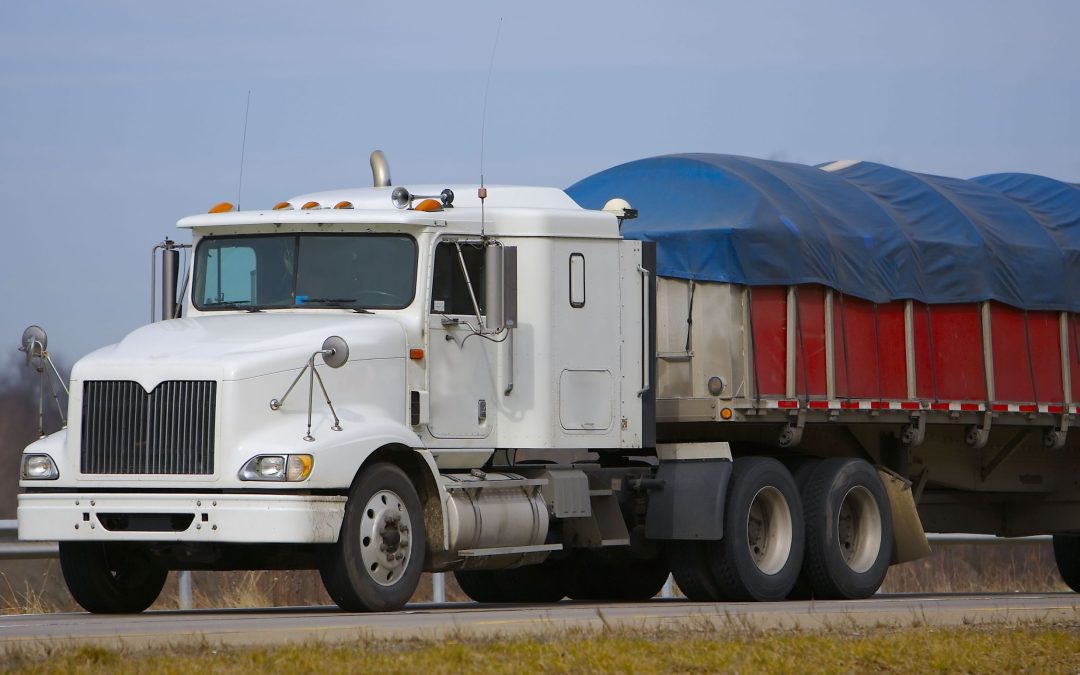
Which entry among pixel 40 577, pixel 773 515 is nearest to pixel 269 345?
pixel 773 515

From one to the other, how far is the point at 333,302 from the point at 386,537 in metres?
2.04

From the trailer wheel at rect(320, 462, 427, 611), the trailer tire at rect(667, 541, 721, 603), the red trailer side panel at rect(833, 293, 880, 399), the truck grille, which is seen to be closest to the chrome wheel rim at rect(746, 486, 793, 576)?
the trailer tire at rect(667, 541, 721, 603)

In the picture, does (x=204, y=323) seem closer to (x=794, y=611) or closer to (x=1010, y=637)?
(x=794, y=611)

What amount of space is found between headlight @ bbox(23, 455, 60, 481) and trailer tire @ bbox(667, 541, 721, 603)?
577 cm

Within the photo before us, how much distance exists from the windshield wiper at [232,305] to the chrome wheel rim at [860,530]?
585 cm

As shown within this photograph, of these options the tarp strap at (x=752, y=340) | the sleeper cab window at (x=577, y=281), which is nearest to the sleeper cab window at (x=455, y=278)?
the sleeper cab window at (x=577, y=281)

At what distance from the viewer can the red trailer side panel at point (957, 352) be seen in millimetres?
18609

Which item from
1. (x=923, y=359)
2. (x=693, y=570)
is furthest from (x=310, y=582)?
(x=923, y=359)

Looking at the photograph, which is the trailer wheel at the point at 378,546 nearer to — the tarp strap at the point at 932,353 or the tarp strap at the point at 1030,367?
the tarp strap at the point at 932,353

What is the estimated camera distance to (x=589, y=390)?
16.3 m

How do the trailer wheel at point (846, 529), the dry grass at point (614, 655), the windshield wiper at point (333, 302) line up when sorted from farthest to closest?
1. the trailer wheel at point (846, 529)
2. the windshield wiper at point (333, 302)
3. the dry grass at point (614, 655)

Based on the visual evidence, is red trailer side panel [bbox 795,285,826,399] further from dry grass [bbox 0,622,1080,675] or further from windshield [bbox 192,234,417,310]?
dry grass [bbox 0,622,1080,675]

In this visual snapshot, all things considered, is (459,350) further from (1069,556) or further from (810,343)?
(1069,556)

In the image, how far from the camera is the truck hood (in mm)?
13750
